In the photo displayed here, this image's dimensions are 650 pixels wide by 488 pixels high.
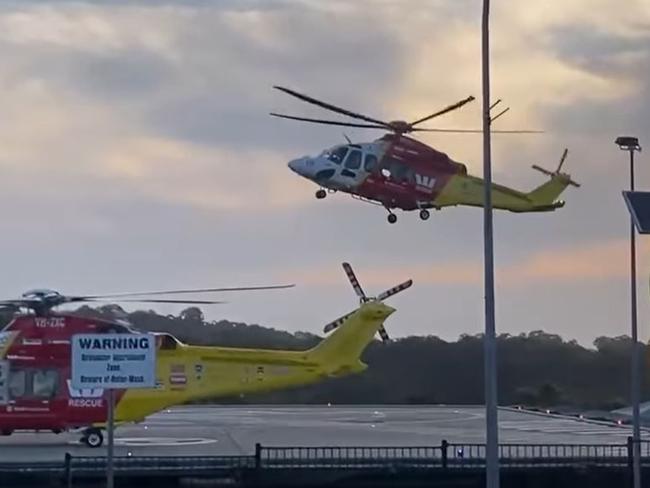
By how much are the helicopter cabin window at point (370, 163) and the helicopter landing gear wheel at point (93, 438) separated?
→ 998cm

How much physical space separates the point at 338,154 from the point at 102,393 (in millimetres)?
8957

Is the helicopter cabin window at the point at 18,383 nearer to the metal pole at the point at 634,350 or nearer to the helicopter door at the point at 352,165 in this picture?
the helicopter door at the point at 352,165

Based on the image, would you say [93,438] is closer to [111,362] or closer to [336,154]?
[336,154]

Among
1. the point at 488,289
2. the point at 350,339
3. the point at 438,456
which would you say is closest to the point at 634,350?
the point at 438,456

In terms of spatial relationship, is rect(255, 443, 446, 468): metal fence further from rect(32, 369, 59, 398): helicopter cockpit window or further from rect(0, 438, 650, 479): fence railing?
rect(32, 369, 59, 398): helicopter cockpit window

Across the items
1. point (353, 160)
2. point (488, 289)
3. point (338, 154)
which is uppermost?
point (338, 154)

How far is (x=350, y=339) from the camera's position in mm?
49750

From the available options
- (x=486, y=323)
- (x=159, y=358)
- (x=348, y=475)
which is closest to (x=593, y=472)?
(x=348, y=475)

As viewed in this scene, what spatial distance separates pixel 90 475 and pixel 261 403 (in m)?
54.9

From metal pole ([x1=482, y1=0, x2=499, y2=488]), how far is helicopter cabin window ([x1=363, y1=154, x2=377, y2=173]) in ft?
53.9

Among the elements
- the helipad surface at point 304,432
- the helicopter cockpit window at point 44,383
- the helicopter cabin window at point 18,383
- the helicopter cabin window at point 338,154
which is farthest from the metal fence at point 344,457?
the helicopter cabin window at point 18,383

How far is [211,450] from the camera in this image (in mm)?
41562

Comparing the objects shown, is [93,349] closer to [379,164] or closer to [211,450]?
[211,450]

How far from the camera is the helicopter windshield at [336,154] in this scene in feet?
147
